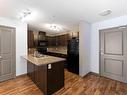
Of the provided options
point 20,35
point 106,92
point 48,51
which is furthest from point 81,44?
point 48,51

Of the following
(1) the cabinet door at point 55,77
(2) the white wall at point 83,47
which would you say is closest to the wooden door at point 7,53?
(1) the cabinet door at point 55,77

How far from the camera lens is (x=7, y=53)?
3.60 metres

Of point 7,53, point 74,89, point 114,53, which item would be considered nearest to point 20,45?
point 7,53

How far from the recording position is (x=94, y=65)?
4.25 m

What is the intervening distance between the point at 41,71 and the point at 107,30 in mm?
2912

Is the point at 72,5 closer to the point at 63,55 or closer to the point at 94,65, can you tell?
the point at 94,65

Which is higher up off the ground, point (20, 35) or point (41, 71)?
point (20, 35)

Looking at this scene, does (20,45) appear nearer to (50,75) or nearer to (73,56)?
(50,75)

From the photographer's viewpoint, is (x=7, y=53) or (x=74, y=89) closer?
(x=74, y=89)

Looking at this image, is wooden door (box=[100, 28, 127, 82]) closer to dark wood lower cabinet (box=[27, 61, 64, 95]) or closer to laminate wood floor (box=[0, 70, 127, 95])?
laminate wood floor (box=[0, 70, 127, 95])

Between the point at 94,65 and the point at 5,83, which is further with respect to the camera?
the point at 94,65

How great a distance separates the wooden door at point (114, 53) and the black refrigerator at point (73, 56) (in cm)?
100

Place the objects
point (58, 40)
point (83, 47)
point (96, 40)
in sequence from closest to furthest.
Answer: point (83, 47), point (96, 40), point (58, 40)

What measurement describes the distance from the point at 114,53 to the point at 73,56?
1.70 m
